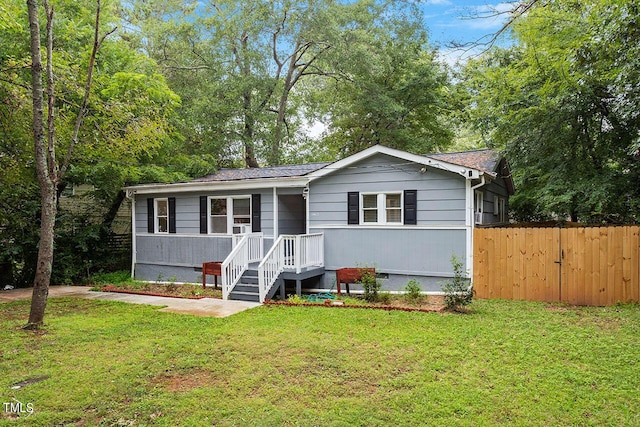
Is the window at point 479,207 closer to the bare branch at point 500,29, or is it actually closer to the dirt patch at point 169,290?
the bare branch at point 500,29

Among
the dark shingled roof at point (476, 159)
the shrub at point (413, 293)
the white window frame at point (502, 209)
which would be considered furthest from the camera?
the white window frame at point (502, 209)

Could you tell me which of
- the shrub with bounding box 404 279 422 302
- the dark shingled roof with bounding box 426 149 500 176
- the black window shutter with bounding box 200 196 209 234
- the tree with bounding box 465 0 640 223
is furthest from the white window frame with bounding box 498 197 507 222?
the black window shutter with bounding box 200 196 209 234

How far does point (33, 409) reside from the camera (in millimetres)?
3662

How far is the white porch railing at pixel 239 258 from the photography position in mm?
9074

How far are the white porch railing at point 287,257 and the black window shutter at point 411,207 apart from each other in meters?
2.25

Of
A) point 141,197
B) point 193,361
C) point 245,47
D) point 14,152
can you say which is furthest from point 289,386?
point 245,47

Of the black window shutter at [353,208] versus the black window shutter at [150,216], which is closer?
the black window shutter at [353,208]

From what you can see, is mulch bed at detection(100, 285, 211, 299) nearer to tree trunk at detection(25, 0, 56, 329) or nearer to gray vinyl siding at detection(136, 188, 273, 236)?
gray vinyl siding at detection(136, 188, 273, 236)

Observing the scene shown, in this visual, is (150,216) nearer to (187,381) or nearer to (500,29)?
(187,381)

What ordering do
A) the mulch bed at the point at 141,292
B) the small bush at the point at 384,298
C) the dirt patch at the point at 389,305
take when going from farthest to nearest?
the mulch bed at the point at 141,292 < the small bush at the point at 384,298 < the dirt patch at the point at 389,305

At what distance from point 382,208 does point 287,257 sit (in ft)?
8.43

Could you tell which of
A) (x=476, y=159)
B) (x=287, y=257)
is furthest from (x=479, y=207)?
(x=287, y=257)

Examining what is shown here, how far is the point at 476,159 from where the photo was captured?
36.1 feet

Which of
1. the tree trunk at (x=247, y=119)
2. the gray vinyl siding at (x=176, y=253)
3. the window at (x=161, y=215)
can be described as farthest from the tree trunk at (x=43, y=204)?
the tree trunk at (x=247, y=119)
